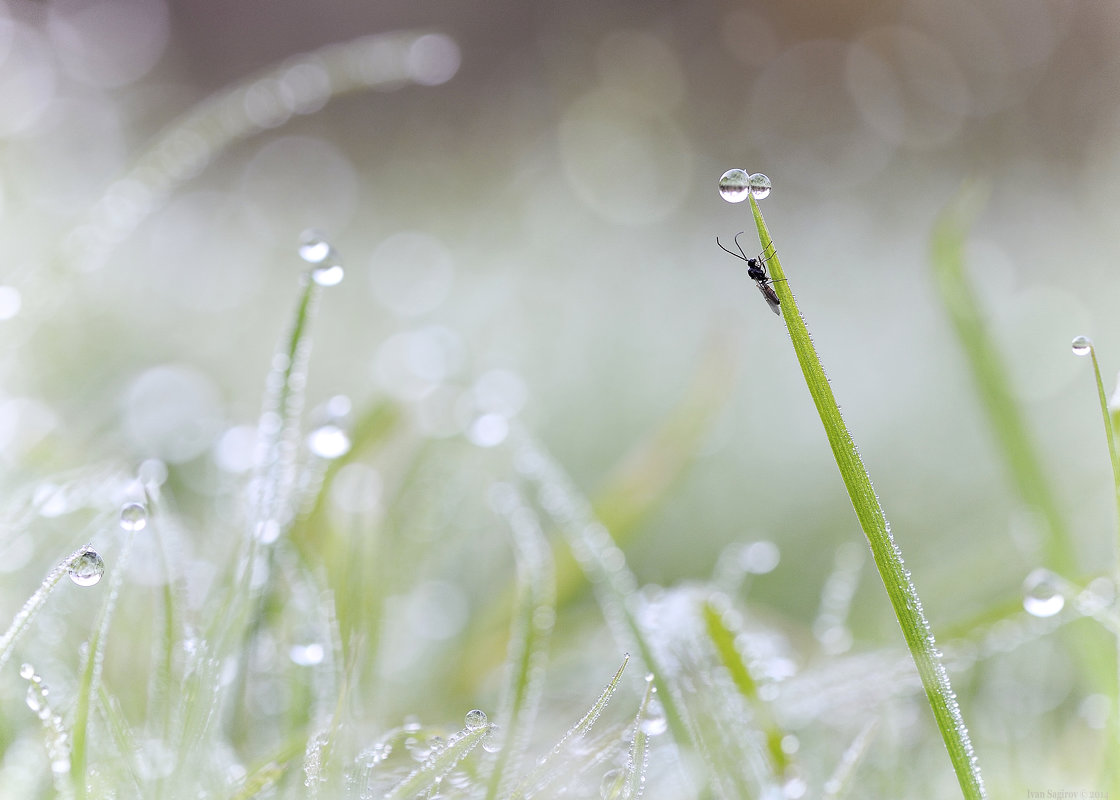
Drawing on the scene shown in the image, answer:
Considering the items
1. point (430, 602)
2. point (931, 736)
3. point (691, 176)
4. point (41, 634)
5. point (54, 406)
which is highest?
point (691, 176)

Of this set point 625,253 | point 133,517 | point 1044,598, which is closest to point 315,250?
point 133,517

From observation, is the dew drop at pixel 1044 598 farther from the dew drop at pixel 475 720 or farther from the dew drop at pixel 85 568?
the dew drop at pixel 85 568

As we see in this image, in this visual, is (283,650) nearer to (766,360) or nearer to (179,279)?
(766,360)

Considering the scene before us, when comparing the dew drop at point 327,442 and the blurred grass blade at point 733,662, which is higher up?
the dew drop at point 327,442

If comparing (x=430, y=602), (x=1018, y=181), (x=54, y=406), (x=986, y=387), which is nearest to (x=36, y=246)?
(x=54, y=406)

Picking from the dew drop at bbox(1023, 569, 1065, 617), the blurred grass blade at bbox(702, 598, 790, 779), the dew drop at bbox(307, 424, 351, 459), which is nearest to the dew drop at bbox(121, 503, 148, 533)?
the dew drop at bbox(307, 424, 351, 459)

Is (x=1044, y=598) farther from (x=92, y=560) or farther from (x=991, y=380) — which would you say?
(x=92, y=560)

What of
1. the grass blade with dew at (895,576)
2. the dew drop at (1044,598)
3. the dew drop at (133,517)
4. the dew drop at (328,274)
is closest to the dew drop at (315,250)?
the dew drop at (328,274)
